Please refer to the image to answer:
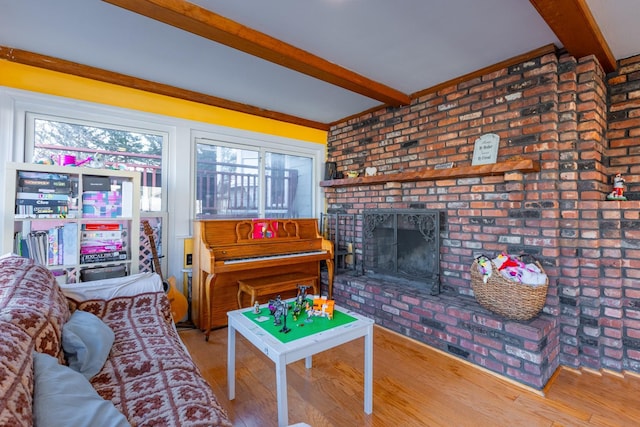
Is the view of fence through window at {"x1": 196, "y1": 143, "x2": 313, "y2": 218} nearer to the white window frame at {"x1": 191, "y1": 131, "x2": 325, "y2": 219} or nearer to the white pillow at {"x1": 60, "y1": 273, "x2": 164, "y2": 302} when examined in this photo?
the white window frame at {"x1": 191, "y1": 131, "x2": 325, "y2": 219}

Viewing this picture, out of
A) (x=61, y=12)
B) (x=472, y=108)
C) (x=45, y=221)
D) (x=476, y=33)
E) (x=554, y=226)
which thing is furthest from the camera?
(x=472, y=108)

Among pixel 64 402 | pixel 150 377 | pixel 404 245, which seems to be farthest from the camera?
pixel 404 245

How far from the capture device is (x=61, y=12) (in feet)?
6.25

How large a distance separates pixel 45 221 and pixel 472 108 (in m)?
3.61

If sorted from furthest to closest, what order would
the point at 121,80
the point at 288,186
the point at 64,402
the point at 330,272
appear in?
the point at 288,186, the point at 330,272, the point at 121,80, the point at 64,402

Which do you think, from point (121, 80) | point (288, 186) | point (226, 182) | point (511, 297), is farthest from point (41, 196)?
point (511, 297)

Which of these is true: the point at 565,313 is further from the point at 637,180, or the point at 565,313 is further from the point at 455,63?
the point at 455,63

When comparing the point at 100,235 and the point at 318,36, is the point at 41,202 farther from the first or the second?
the point at 318,36

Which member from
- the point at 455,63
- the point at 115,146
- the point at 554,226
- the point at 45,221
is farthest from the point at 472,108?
the point at 45,221

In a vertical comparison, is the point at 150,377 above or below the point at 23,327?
below

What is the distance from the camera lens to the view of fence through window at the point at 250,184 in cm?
338

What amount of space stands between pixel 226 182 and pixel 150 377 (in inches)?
96.4

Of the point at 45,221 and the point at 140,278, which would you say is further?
the point at 45,221

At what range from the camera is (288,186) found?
407 centimetres
